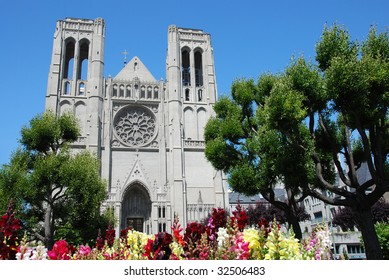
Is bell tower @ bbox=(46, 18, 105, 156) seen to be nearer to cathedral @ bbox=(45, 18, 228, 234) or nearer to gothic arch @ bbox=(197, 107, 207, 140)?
cathedral @ bbox=(45, 18, 228, 234)

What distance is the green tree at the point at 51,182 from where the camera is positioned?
1805 centimetres

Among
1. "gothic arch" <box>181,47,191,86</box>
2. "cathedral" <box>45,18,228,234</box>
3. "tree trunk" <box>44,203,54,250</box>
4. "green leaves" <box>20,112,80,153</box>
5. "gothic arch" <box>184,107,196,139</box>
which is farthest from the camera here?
"gothic arch" <box>181,47,191,86</box>

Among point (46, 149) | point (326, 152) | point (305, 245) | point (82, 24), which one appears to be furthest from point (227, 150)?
point (82, 24)

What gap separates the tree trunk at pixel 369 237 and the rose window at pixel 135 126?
30.2 m

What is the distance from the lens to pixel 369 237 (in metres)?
11.8

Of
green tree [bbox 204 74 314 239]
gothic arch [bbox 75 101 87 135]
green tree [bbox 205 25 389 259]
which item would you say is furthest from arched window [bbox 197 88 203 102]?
green tree [bbox 205 25 389 259]

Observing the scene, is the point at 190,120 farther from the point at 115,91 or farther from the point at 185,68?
the point at 115,91

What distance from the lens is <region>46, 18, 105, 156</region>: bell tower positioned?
1480 inches

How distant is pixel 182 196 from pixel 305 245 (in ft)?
107

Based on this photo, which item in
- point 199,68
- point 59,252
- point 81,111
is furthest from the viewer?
point 199,68

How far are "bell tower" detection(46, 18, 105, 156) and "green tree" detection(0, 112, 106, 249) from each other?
52.4 feet

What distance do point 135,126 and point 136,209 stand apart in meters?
10.2

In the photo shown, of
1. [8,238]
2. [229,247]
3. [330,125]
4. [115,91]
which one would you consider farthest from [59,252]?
[115,91]
